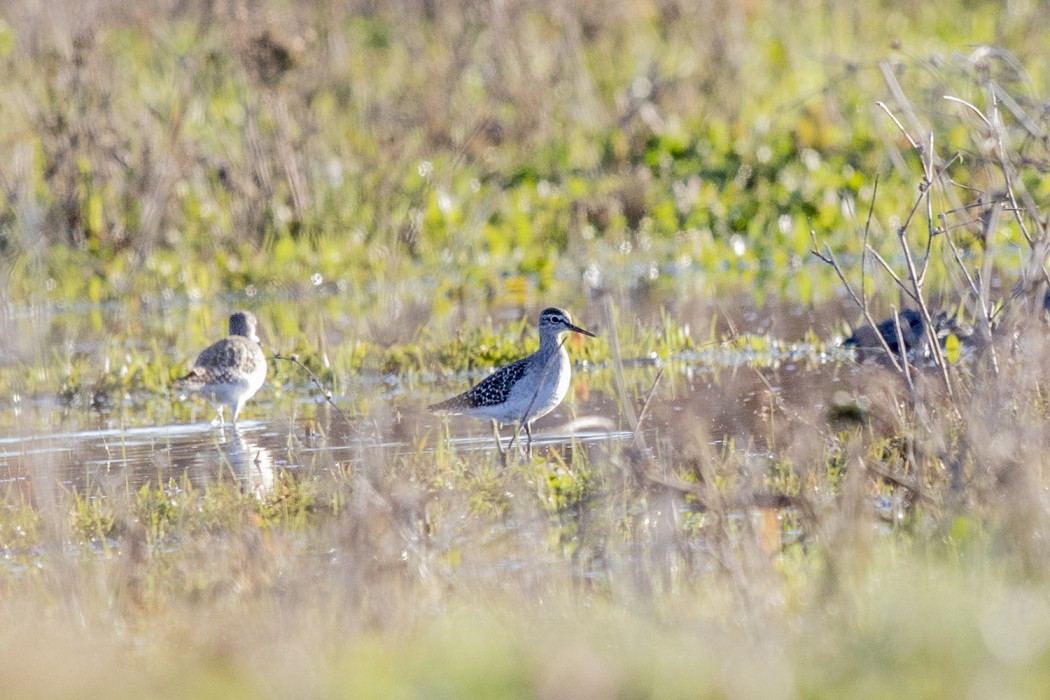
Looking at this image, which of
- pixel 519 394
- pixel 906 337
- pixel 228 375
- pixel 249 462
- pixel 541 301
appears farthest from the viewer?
pixel 541 301

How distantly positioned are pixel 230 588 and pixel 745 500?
1800 millimetres

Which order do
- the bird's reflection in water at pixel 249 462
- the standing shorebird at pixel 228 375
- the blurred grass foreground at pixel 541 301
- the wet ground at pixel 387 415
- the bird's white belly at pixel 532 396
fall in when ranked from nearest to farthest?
the blurred grass foreground at pixel 541 301, the bird's reflection in water at pixel 249 462, the wet ground at pixel 387 415, the bird's white belly at pixel 532 396, the standing shorebird at pixel 228 375

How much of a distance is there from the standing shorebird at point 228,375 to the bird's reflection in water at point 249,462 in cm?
21

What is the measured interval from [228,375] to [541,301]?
13.3 ft

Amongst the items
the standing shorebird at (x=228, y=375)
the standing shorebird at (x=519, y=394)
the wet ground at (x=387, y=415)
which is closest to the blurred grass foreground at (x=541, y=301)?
the wet ground at (x=387, y=415)

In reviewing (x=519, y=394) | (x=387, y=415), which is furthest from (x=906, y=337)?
(x=387, y=415)

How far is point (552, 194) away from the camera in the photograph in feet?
50.2

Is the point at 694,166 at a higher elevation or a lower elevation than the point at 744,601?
higher

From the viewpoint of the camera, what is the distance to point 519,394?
862 cm

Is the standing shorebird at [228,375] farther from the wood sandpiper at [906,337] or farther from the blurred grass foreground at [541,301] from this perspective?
the wood sandpiper at [906,337]

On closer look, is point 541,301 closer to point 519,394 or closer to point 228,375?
point 228,375

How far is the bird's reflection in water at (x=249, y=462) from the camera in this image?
7.51 metres

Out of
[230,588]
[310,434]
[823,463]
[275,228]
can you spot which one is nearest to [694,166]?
[275,228]

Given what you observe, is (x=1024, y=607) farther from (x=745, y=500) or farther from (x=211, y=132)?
(x=211, y=132)
